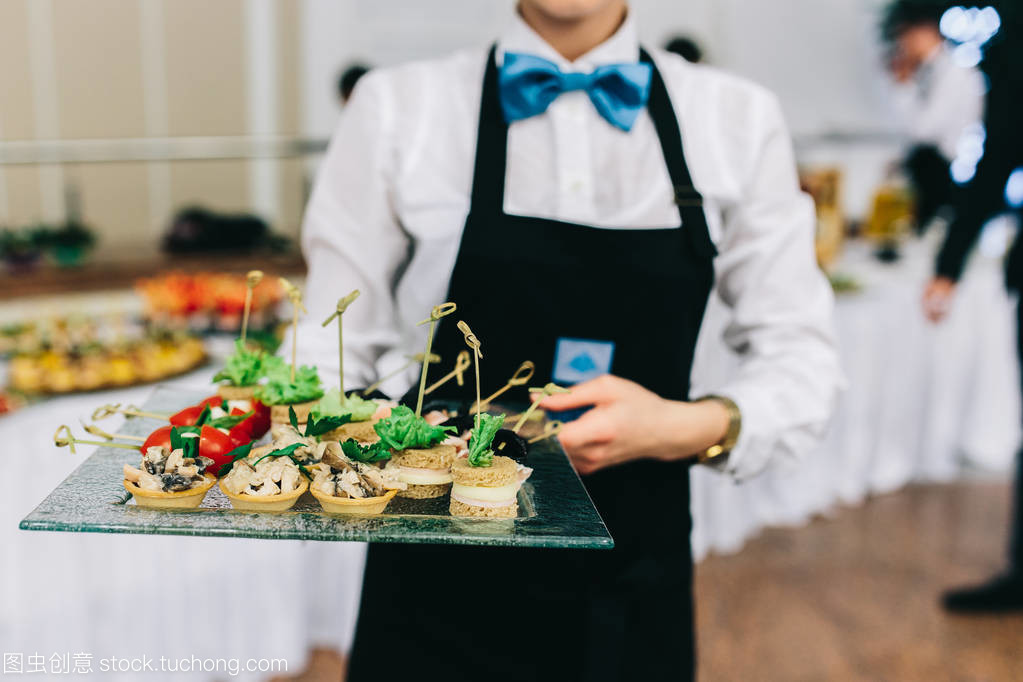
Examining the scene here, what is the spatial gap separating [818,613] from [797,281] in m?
1.93

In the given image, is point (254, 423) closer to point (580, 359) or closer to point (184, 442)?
point (184, 442)

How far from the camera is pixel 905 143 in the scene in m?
4.78

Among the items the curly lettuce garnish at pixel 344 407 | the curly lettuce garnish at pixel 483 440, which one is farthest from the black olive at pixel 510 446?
the curly lettuce garnish at pixel 344 407

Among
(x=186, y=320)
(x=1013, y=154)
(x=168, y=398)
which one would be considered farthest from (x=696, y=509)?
(x=168, y=398)

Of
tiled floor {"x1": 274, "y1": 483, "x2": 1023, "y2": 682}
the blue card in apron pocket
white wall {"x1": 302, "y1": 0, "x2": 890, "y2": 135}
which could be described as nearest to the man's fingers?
the blue card in apron pocket

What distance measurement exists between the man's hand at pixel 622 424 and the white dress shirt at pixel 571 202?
10 cm

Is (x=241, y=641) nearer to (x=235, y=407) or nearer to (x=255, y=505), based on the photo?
(x=235, y=407)

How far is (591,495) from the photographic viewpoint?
1.16 meters

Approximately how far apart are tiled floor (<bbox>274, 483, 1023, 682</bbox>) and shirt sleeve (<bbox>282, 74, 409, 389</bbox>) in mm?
1550

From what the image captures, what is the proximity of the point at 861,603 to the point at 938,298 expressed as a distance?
3.22 feet

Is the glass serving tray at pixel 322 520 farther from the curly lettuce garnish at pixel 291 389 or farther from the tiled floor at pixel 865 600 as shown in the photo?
the tiled floor at pixel 865 600

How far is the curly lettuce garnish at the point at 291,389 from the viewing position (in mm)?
905

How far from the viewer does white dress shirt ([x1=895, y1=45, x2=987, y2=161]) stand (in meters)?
4.11

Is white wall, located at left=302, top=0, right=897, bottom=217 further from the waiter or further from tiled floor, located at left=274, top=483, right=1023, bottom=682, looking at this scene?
the waiter
